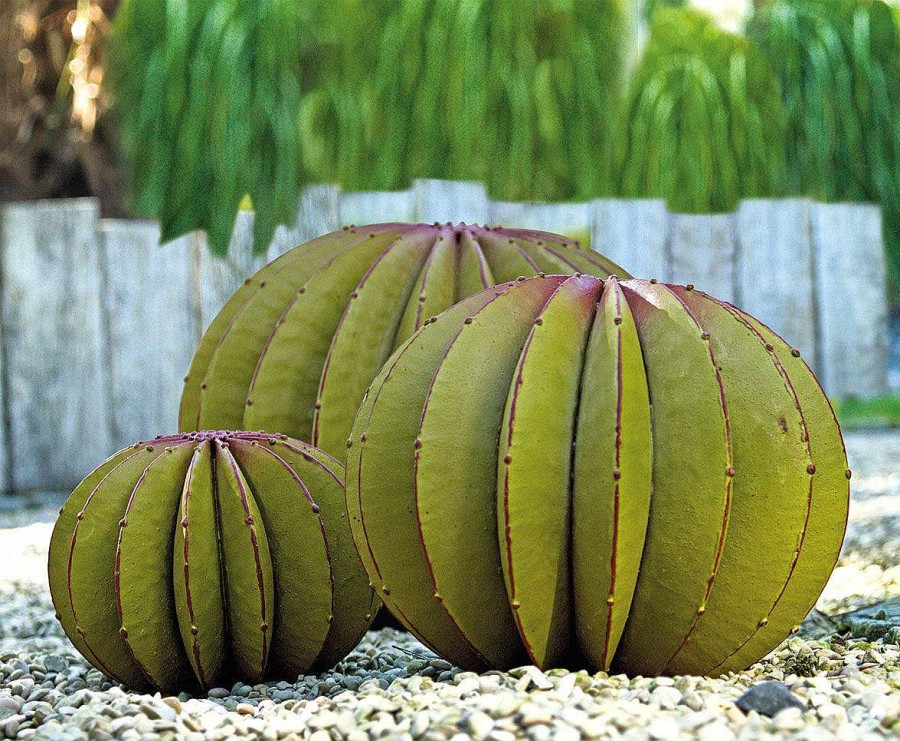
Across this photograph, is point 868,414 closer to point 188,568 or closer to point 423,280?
point 423,280

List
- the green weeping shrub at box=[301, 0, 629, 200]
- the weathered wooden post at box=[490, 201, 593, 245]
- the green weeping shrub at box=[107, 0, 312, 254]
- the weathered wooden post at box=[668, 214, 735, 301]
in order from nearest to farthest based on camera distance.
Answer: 1. the weathered wooden post at box=[490, 201, 593, 245]
2. the weathered wooden post at box=[668, 214, 735, 301]
3. the green weeping shrub at box=[107, 0, 312, 254]
4. the green weeping shrub at box=[301, 0, 629, 200]

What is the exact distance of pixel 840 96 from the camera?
828 cm

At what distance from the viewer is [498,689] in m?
→ 1.70

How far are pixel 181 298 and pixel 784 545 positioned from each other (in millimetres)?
3854

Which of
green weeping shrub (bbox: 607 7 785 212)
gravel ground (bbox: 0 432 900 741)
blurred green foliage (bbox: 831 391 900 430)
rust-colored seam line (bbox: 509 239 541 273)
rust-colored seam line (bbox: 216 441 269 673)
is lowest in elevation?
blurred green foliage (bbox: 831 391 900 430)

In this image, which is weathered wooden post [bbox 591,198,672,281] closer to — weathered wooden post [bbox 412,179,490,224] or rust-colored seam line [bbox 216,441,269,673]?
weathered wooden post [bbox 412,179,490,224]

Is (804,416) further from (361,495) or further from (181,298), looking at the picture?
(181,298)

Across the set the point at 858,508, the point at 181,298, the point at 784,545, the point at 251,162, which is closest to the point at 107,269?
the point at 181,298

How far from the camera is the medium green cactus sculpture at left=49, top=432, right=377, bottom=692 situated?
198 centimetres

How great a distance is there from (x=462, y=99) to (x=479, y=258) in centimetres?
475

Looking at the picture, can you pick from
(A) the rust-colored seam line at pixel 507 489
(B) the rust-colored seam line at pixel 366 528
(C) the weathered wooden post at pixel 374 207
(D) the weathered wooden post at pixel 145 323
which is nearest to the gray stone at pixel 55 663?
(B) the rust-colored seam line at pixel 366 528

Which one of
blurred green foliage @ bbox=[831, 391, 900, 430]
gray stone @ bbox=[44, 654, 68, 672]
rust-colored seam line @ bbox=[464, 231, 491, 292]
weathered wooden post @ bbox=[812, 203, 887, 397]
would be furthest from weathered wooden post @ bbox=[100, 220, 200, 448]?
blurred green foliage @ bbox=[831, 391, 900, 430]

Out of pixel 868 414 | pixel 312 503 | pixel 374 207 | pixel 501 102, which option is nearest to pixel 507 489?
pixel 312 503

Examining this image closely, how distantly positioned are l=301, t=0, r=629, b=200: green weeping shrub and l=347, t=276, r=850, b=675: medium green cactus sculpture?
539 centimetres
